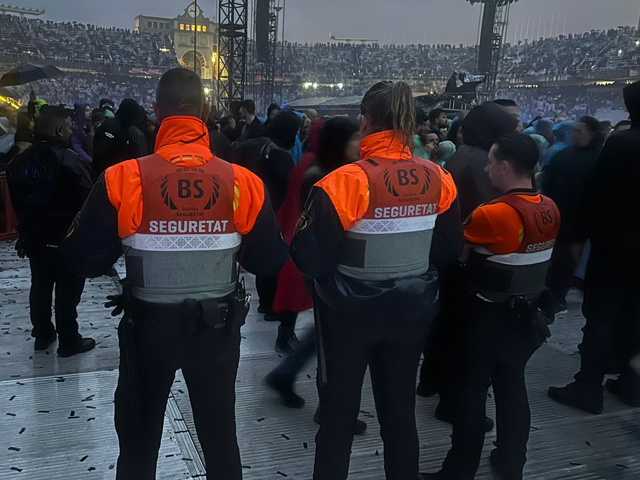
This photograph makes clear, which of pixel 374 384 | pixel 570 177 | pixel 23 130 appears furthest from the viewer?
pixel 23 130

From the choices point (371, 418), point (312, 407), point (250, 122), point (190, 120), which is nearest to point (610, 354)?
point (371, 418)

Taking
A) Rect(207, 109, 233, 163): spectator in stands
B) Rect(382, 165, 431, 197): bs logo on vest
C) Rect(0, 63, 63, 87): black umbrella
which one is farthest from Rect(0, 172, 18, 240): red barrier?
Rect(382, 165, 431, 197): bs logo on vest

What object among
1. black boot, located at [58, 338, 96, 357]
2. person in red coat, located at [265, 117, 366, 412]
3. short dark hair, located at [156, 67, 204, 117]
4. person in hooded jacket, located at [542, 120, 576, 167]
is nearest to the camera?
short dark hair, located at [156, 67, 204, 117]

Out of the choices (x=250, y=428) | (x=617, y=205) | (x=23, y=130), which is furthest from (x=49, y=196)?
(x=617, y=205)

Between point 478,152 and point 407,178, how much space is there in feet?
4.26

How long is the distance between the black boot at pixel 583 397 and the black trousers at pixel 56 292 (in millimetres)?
3410

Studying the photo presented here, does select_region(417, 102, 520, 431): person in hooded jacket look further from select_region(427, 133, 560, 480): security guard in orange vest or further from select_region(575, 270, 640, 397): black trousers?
select_region(575, 270, 640, 397): black trousers

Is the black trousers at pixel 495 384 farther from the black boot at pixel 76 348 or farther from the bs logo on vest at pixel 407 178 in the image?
the black boot at pixel 76 348

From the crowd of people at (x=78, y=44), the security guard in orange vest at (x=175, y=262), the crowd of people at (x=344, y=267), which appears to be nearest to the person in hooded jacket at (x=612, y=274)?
the crowd of people at (x=344, y=267)

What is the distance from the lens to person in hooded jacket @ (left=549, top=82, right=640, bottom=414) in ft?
9.95

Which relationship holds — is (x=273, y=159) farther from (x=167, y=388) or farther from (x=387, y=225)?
(x=167, y=388)

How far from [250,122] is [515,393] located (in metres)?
5.42

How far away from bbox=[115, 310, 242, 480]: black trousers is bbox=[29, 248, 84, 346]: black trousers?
203 cm

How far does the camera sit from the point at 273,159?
14.5ft
